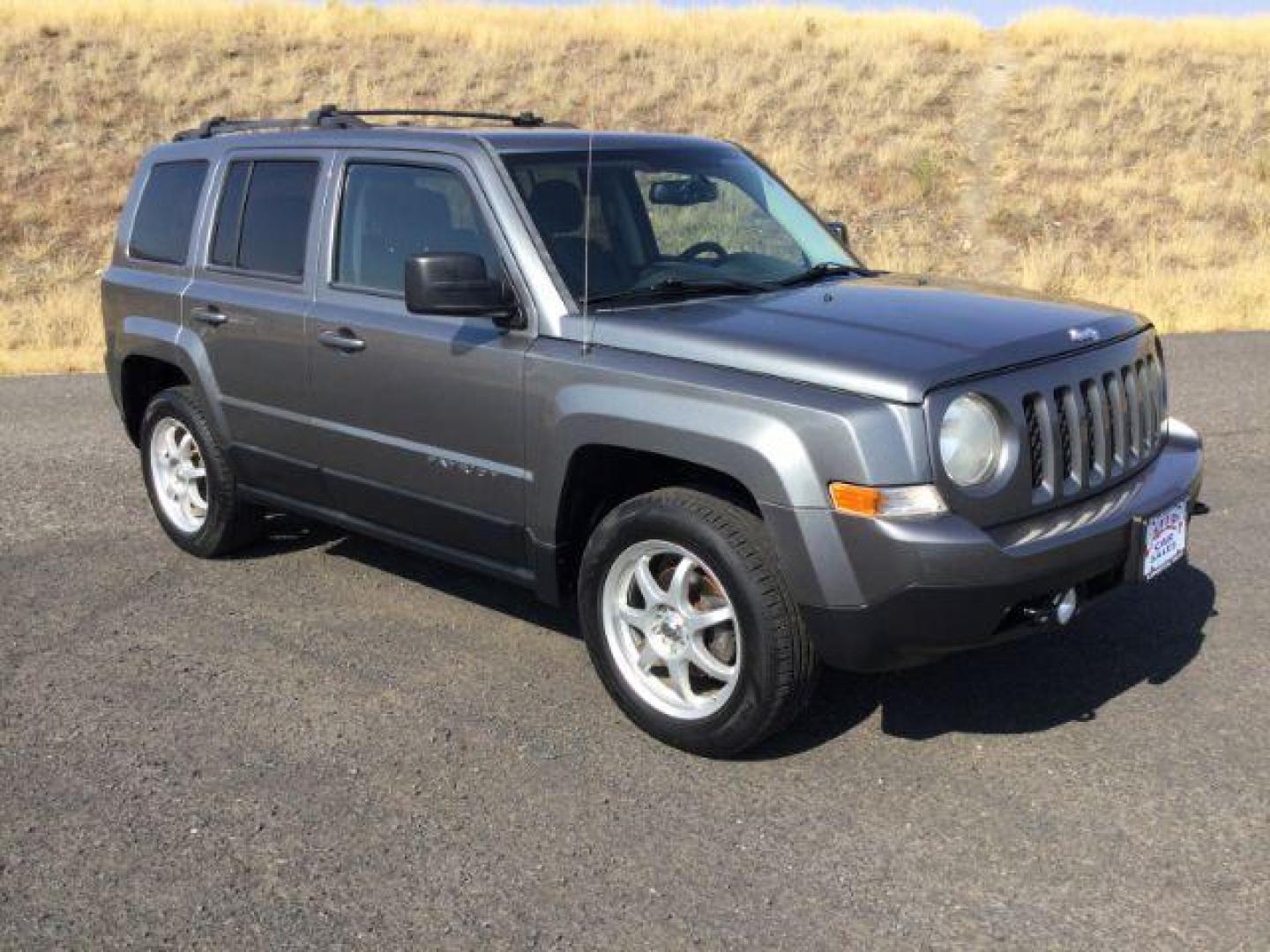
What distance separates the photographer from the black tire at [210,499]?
611 centimetres

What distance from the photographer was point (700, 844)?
12.4 feet

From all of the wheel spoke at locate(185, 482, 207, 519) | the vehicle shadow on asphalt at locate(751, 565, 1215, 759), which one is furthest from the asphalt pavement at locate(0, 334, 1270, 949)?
the wheel spoke at locate(185, 482, 207, 519)

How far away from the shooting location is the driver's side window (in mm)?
5176

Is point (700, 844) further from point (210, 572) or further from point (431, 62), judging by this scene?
point (431, 62)

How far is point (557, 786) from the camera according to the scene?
4121 mm

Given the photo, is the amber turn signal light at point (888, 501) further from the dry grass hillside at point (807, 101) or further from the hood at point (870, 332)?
the dry grass hillside at point (807, 101)

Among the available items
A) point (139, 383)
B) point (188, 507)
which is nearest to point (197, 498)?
point (188, 507)

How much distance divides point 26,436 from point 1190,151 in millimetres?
22571

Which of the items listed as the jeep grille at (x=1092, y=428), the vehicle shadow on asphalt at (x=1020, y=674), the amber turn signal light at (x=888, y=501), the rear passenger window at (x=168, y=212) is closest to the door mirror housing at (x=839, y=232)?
the jeep grille at (x=1092, y=428)

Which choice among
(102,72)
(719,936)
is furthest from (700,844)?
(102,72)

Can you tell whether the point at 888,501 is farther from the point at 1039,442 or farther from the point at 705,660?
the point at 705,660

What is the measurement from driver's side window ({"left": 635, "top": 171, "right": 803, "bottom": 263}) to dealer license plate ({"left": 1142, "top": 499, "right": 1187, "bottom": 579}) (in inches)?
66.0

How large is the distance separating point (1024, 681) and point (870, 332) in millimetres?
1440

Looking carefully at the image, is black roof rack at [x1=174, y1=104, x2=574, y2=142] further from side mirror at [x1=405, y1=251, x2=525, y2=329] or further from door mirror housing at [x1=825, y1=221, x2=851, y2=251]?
side mirror at [x1=405, y1=251, x2=525, y2=329]
